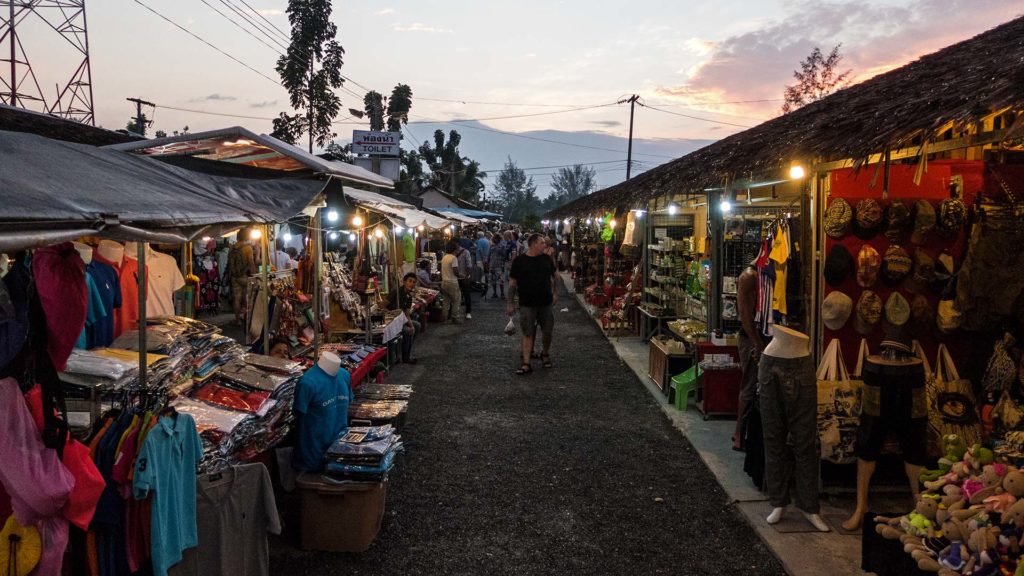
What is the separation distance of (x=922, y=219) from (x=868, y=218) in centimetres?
40

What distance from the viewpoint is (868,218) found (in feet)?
17.3

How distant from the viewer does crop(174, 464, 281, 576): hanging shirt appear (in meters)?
3.64

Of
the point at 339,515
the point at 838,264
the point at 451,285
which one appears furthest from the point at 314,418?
the point at 451,285

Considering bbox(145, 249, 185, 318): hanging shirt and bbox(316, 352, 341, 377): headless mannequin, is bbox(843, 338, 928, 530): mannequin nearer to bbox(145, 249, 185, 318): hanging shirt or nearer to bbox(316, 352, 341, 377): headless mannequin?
bbox(316, 352, 341, 377): headless mannequin

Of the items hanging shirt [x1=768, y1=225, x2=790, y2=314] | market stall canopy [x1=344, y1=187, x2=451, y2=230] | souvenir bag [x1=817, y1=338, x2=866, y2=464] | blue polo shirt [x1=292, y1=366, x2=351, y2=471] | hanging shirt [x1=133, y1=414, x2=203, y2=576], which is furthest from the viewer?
market stall canopy [x1=344, y1=187, x2=451, y2=230]

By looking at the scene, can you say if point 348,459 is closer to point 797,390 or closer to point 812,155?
point 797,390

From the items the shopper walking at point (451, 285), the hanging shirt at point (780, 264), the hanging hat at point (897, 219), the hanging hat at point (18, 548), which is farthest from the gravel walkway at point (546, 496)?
the shopper walking at point (451, 285)

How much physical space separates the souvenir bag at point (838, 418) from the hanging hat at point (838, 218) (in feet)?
3.84

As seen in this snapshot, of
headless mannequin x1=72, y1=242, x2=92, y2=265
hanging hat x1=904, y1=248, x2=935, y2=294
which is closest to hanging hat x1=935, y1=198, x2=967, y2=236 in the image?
hanging hat x1=904, y1=248, x2=935, y2=294

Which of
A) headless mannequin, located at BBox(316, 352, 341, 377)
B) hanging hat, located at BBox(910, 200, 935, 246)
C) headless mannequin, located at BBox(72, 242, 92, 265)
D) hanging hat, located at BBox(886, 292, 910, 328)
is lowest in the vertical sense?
headless mannequin, located at BBox(316, 352, 341, 377)

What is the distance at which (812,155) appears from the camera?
4.59 metres

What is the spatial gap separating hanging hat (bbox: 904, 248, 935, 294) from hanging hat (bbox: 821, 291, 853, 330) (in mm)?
494

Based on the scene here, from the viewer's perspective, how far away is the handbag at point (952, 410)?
5062 millimetres

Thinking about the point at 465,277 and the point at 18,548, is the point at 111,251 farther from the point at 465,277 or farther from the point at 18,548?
the point at 465,277
